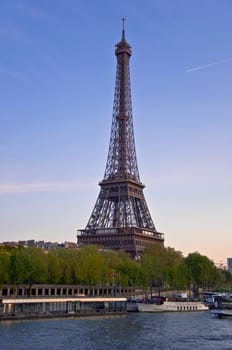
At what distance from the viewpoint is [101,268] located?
98750mm

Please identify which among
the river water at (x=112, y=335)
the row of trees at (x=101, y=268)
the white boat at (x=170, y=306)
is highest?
the row of trees at (x=101, y=268)

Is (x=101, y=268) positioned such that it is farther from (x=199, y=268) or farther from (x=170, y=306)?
(x=199, y=268)

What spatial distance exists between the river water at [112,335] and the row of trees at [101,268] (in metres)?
23.8

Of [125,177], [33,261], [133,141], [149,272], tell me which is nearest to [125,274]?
[149,272]

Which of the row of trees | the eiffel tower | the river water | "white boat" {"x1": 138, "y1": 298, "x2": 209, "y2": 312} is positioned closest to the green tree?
the row of trees

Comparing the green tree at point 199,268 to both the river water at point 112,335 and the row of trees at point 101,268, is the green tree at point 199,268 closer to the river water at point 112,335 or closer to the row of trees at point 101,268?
the row of trees at point 101,268

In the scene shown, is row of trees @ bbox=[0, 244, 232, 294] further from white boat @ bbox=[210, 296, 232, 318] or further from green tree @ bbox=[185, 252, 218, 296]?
white boat @ bbox=[210, 296, 232, 318]

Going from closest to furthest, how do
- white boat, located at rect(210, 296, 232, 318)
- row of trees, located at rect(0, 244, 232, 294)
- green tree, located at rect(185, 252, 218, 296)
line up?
white boat, located at rect(210, 296, 232, 318) < row of trees, located at rect(0, 244, 232, 294) < green tree, located at rect(185, 252, 218, 296)

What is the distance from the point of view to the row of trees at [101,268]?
280 feet

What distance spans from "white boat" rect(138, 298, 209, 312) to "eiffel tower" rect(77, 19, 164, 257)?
32.3 m

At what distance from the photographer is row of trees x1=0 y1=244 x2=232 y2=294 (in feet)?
280

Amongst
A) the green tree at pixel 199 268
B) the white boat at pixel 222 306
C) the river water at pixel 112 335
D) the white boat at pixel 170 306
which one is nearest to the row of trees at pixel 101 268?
the green tree at pixel 199 268

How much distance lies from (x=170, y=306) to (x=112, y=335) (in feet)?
138

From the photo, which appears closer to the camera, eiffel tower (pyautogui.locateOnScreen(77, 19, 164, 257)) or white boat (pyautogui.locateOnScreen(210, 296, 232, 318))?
white boat (pyautogui.locateOnScreen(210, 296, 232, 318))
